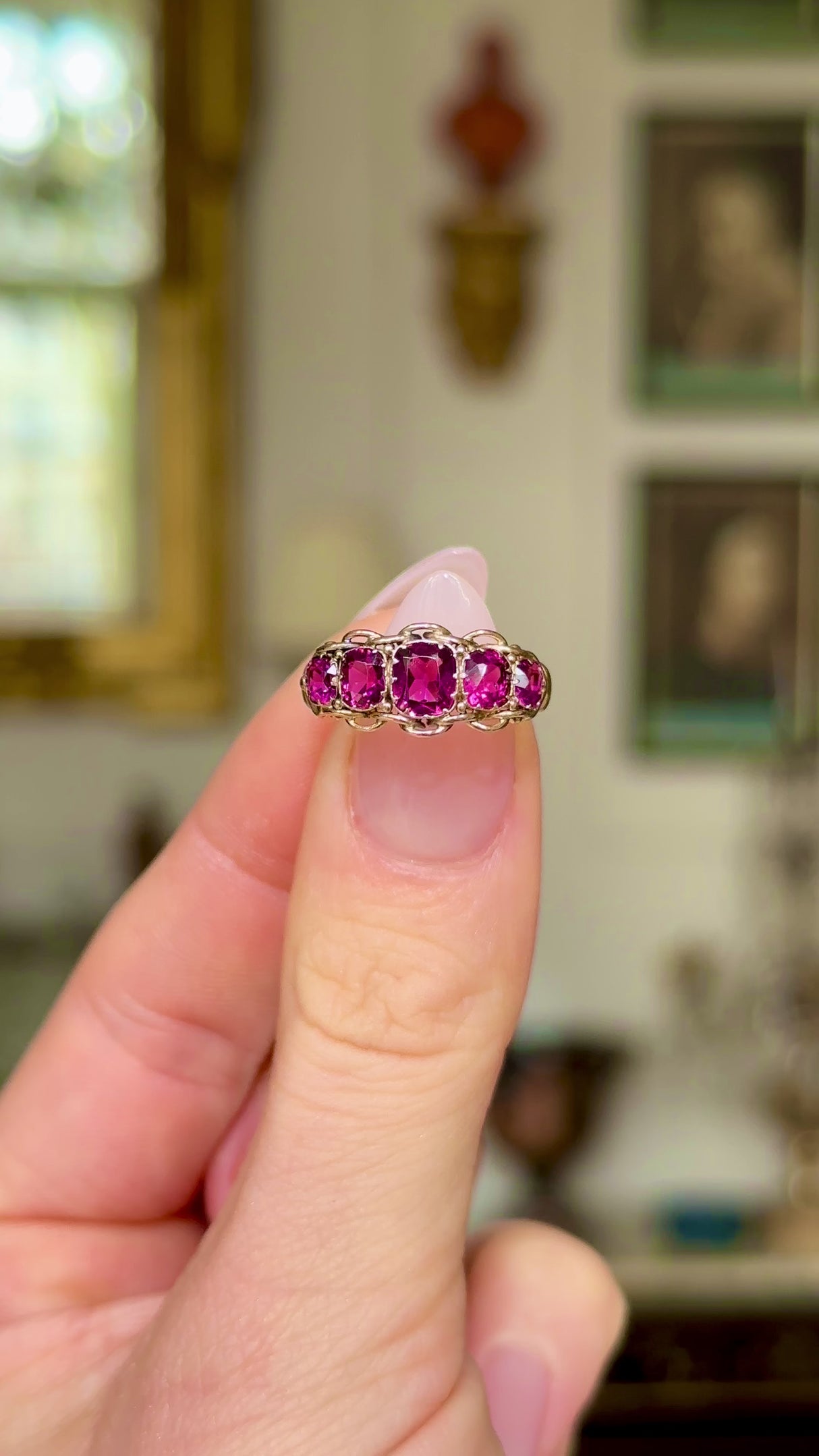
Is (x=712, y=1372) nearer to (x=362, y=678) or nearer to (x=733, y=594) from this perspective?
(x=733, y=594)

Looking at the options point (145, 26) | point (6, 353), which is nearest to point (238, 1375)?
point (6, 353)

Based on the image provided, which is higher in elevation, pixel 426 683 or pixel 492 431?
pixel 492 431

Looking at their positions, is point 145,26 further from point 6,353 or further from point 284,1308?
point 284,1308

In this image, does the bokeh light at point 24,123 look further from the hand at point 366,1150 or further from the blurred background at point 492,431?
the hand at point 366,1150

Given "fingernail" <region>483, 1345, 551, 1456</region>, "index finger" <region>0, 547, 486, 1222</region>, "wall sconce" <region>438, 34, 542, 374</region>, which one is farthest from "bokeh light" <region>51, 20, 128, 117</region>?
"fingernail" <region>483, 1345, 551, 1456</region>

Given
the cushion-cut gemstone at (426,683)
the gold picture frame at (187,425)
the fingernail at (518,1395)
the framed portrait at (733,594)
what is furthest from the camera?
the framed portrait at (733,594)

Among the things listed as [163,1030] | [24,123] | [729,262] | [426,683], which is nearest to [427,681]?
[426,683]

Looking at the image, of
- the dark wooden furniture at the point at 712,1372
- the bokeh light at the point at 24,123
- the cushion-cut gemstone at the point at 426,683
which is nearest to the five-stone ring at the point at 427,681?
the cushion-cut gemstone at the point at 426,683
